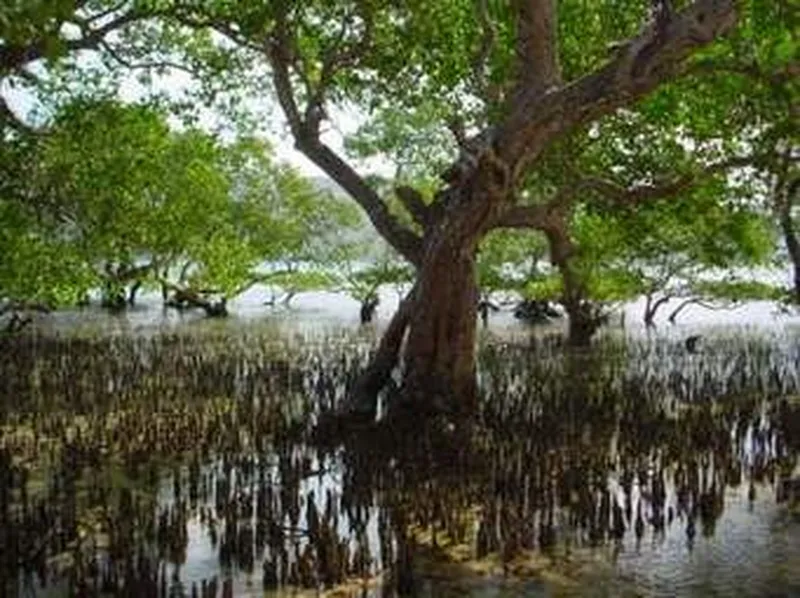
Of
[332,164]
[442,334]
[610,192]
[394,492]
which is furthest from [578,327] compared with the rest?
[394,492]

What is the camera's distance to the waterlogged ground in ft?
21.2

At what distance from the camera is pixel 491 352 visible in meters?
21.9

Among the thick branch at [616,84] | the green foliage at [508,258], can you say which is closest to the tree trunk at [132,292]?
the green foliage at [508,258]

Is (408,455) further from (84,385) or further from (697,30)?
(84,385)

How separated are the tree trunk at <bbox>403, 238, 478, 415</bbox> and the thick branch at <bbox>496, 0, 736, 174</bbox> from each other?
4.29 ft

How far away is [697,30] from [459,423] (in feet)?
15.1

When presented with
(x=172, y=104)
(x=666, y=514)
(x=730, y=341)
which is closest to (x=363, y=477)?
(x=666, y=514)

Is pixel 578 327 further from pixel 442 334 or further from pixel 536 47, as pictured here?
pixel 536 47

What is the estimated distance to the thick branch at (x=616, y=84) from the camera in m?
8.82

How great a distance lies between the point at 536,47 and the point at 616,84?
1951 millimetres

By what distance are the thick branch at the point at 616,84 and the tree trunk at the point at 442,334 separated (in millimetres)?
1308

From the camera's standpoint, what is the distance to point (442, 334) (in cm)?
1170

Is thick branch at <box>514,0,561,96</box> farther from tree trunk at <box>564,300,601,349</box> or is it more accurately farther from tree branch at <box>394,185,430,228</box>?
tree trunk at <box>564,300,601,349</box>

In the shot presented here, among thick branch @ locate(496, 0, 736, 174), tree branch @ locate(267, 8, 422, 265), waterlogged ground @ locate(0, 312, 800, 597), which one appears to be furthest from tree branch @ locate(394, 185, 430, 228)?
thick branch @ locate(496, 0, 736, 174)
